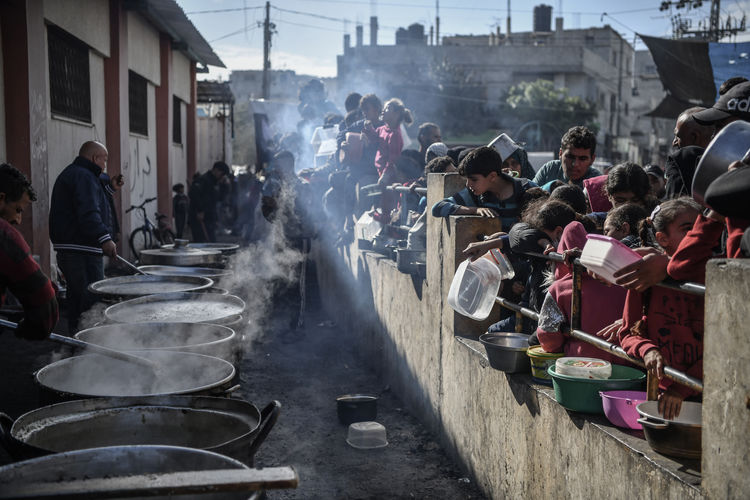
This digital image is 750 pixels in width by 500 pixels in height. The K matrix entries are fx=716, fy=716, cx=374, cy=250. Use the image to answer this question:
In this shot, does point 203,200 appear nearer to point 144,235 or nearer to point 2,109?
point 144,235

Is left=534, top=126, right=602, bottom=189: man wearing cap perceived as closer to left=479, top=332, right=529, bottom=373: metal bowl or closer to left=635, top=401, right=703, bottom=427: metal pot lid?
left=479, top=332, right=529, bottom=373: metal bowl

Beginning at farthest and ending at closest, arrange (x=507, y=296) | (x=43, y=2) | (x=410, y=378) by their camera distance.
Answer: (x=43, y=2) → (x=410, y=378) → (x=507, y=296)

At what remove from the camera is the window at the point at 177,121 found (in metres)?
18.4

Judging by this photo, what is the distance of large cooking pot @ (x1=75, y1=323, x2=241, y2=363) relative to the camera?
4305 millimetres

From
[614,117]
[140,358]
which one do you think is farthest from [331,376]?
[614,117]

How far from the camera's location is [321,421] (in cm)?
603

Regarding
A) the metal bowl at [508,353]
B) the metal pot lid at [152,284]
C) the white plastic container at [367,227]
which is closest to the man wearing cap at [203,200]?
the white plastic container at [367,227]

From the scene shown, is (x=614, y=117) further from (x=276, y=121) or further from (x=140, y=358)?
(x=140, y=358)

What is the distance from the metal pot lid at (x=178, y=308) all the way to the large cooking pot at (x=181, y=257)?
1570mm

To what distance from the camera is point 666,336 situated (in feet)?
9.29

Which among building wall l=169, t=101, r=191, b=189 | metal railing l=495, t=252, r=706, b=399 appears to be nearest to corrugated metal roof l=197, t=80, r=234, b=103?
building wall l=169, t=101, r=191, b=189

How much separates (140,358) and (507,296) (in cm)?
247

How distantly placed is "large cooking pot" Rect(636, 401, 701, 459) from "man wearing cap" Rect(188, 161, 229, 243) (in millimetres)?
13599

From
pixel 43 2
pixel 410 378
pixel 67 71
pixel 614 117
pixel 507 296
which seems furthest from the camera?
pixel 614 117
